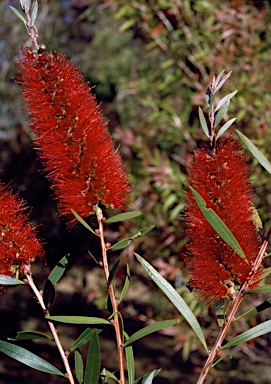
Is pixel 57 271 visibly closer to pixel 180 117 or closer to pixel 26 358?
pixel 26 358

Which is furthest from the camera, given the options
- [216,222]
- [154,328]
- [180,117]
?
[180,117]

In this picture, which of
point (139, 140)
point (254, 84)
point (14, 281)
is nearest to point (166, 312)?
point (139, 140)

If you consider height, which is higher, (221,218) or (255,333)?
(221,218)

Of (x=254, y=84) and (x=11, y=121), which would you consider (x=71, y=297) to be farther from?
(x=254, y=84)

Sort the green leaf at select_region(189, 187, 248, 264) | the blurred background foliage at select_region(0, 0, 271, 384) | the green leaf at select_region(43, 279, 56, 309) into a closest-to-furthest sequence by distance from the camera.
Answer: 1. the green leaf at select_region(189, 187, 248, 264)
2. the green leaf at select_region(43, 279, 56, 309)
3. the blurred background foliage at select_region(0, 0, 271, 384)

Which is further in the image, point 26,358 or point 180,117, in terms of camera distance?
point 180,117

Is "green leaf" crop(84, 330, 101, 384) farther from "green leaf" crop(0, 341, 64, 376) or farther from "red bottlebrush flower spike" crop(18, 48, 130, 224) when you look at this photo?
"red bottlebrush flower spike" crop(18, 48, 130, 224)

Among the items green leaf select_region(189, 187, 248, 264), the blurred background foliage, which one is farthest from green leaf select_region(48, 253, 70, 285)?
the blurred background foliage

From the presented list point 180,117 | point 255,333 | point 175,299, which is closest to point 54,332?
point 175,299
